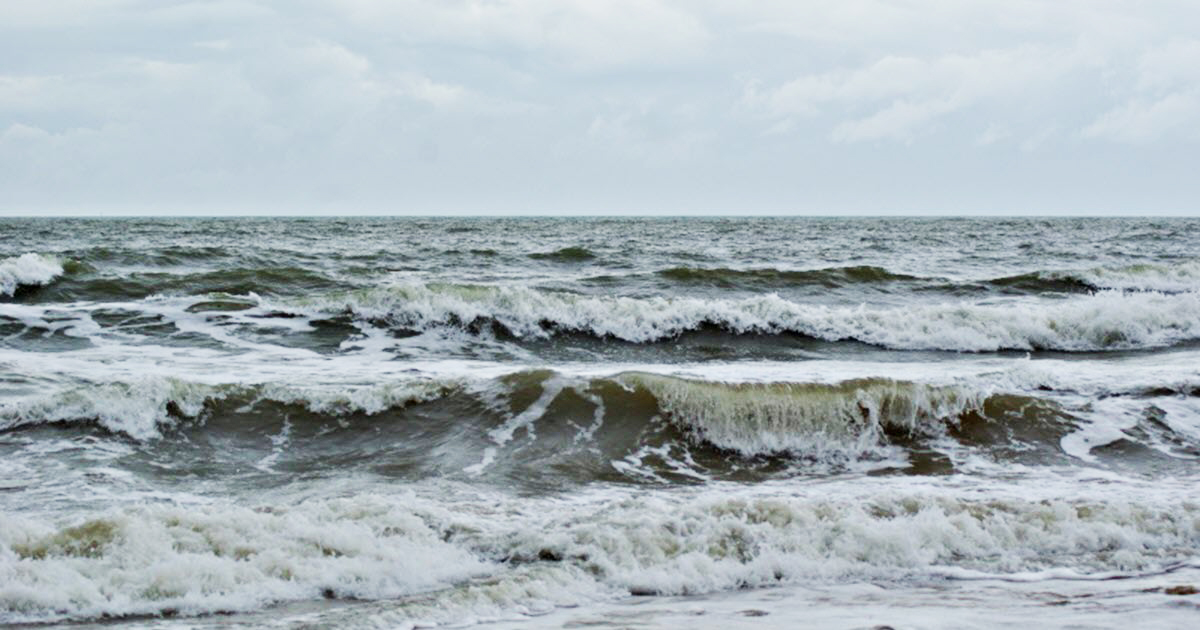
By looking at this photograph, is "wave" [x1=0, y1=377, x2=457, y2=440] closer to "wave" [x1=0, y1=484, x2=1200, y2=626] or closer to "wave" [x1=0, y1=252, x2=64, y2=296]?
"wave" [x1=0, y1=484, x2=1200, y2=626]

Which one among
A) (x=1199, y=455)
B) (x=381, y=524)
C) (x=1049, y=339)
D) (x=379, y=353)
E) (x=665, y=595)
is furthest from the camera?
(x=1049, y=339)

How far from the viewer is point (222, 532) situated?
18.1ft

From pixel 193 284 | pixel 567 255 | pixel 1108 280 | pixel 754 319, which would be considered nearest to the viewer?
pixel 754 319

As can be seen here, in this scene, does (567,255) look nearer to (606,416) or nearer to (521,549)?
(606,416)

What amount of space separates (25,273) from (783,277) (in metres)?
13.9

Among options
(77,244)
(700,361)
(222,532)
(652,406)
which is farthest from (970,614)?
(77,244)

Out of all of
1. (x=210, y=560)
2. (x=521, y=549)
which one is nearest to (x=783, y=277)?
(x=521, y=549)

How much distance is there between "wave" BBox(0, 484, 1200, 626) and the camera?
194 inches

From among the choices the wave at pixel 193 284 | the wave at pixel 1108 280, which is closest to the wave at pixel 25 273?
the wave at pixel 193 284

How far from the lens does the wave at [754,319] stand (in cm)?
1463

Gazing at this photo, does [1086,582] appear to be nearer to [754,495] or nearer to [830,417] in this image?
[754,495]

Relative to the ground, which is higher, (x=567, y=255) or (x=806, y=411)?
(x=567, y=255)

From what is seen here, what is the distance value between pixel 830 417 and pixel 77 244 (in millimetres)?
26807

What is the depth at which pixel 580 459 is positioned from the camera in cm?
838
